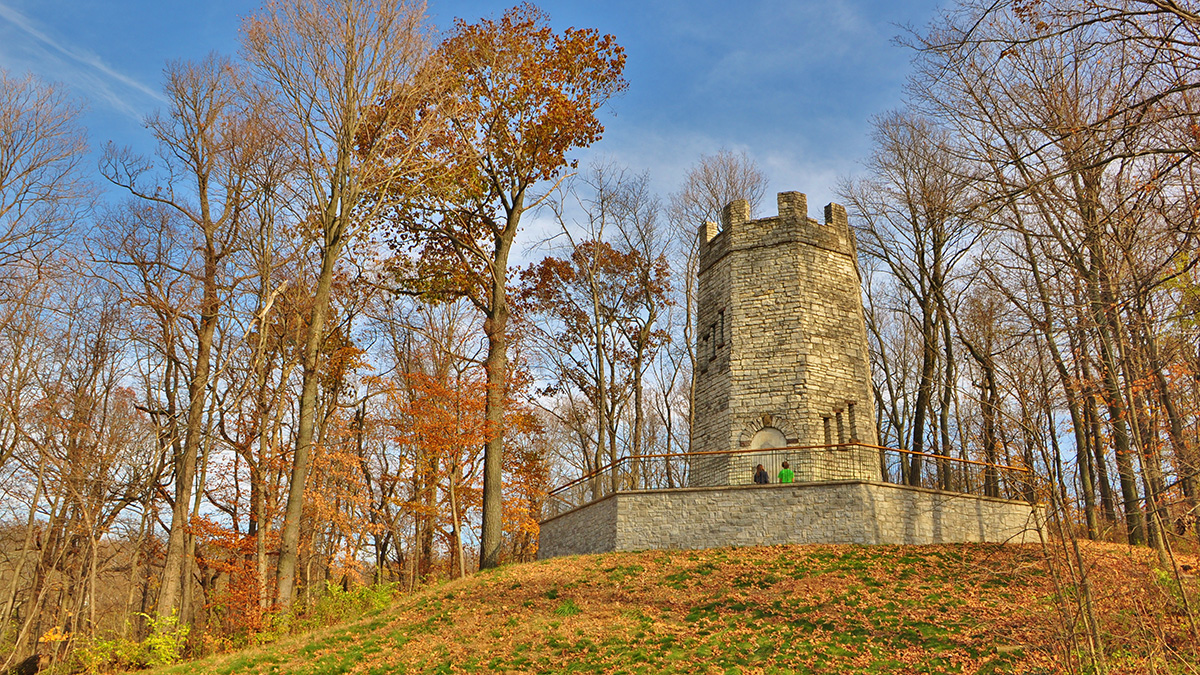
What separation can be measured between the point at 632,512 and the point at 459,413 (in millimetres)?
4855

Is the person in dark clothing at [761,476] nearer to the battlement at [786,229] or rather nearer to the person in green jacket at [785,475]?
the person in green jacket at [785,475]

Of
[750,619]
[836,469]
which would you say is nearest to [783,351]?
[836,469]

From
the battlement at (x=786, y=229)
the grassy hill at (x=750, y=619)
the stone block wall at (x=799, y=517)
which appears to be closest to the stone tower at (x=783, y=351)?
the battlement at (x=786, y=229)

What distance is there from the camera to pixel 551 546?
59.2 feet

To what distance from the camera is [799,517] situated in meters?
14.8

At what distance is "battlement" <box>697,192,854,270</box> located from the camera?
18.2 m

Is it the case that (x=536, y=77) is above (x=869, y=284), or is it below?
above

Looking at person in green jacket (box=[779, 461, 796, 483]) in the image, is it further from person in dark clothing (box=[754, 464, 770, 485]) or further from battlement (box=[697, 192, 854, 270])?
battlement (box=[697, 192, 854, 270])

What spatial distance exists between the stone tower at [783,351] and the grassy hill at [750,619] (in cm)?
252

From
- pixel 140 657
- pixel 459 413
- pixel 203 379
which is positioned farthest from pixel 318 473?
pixel 140 657

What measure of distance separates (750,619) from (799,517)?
14.1 feet

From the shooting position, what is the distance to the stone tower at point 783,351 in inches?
646

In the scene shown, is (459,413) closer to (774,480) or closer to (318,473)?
(318,473)

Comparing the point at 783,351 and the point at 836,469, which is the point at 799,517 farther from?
the point at 783,351
